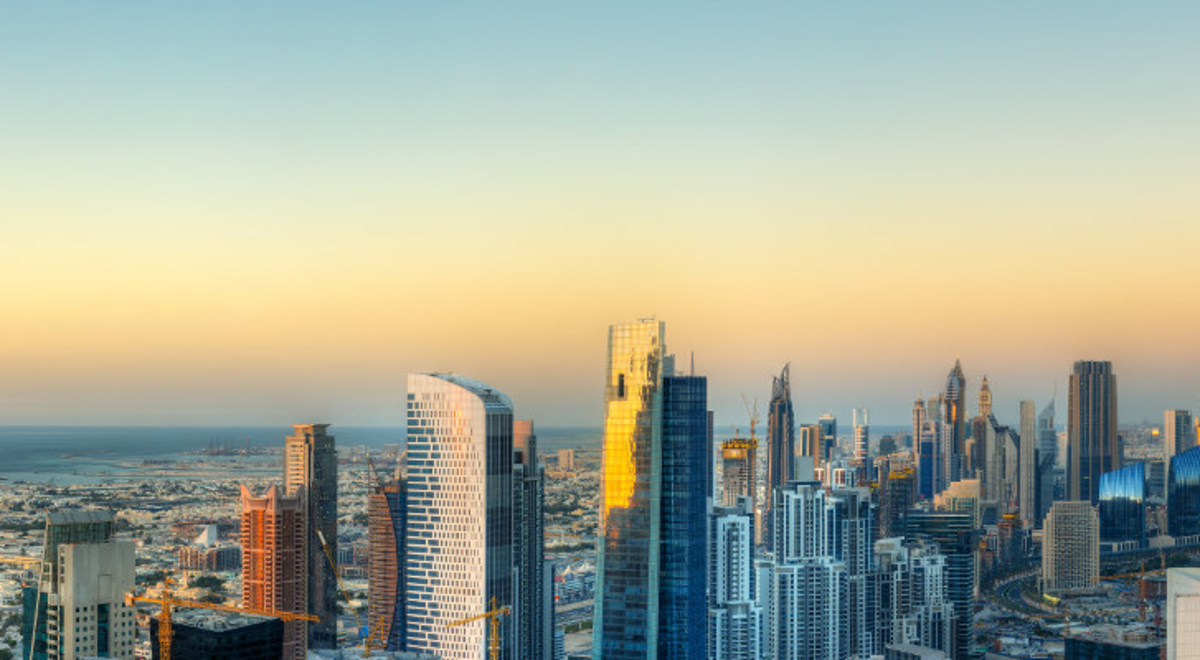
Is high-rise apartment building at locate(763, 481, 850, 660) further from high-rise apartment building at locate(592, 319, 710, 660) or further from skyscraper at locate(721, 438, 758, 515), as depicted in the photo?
high-rise apartment building at locate(592, 319, 710, 660)

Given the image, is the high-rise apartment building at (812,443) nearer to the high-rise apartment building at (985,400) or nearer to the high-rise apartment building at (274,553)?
the high-rise apartment building at (985,400)

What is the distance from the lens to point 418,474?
18953 mm

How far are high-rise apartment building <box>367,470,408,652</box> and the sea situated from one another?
2.63ft

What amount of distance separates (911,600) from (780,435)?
9072mm

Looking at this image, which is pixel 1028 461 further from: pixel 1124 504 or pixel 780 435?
pixel 780 435

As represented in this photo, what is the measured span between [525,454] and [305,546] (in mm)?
3541

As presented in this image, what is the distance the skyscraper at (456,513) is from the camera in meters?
18.2

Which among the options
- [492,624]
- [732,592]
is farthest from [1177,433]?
[492,624]

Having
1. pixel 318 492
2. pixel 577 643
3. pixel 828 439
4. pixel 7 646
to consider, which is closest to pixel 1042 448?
pixel 828 439

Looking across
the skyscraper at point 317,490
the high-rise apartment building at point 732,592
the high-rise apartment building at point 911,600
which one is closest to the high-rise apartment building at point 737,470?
the high-rise apartment building at point 911,600

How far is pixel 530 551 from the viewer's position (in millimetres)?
20250

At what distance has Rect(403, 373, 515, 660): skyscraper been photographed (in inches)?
717

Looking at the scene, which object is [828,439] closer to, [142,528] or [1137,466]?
[1137,466]

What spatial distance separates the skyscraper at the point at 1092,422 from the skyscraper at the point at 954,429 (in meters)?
3.28
